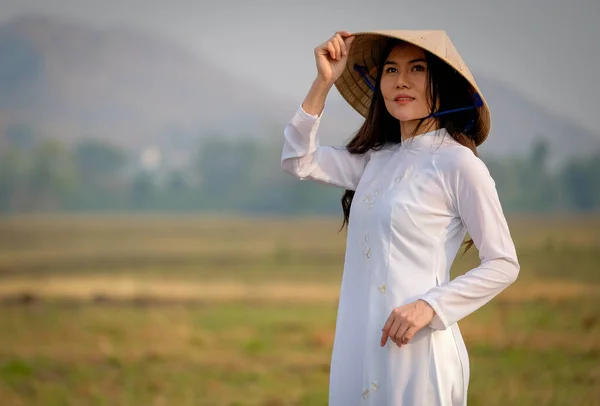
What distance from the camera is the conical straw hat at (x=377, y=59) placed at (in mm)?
1362

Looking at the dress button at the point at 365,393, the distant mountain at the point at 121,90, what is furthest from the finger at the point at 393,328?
the distant mountain at the point at 121,90

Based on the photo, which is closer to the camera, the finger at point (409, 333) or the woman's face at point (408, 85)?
the finger at point (409, 333)

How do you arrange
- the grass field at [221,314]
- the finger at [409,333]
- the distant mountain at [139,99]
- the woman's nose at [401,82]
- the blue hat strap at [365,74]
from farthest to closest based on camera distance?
the distant mountain at [139,99] < the grass field at [221,314] < the blue hat strap at [365,74] < the woman's nose at [401,82] < the finger at [409,333]

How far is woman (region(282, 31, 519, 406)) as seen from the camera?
1.35 m

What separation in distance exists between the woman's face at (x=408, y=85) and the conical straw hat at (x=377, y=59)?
45mm

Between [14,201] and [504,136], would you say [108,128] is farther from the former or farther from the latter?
[504,136]

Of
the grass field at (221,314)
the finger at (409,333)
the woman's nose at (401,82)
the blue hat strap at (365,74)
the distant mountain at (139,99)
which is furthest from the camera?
the distant mountain at (139,99)

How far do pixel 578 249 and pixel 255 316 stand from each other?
2371 mm

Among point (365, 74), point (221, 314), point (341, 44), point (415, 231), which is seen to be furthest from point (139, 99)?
point (415, 231)

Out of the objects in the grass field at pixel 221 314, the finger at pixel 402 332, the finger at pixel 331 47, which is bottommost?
the grass field at pixel 221 314

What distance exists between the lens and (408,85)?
1417mm

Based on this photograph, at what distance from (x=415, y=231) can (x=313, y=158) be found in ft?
0.83

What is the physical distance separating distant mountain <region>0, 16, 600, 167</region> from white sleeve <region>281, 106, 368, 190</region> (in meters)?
4.63

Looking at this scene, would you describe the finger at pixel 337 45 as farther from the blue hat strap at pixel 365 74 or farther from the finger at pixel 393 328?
the finger at pixel 393 328
